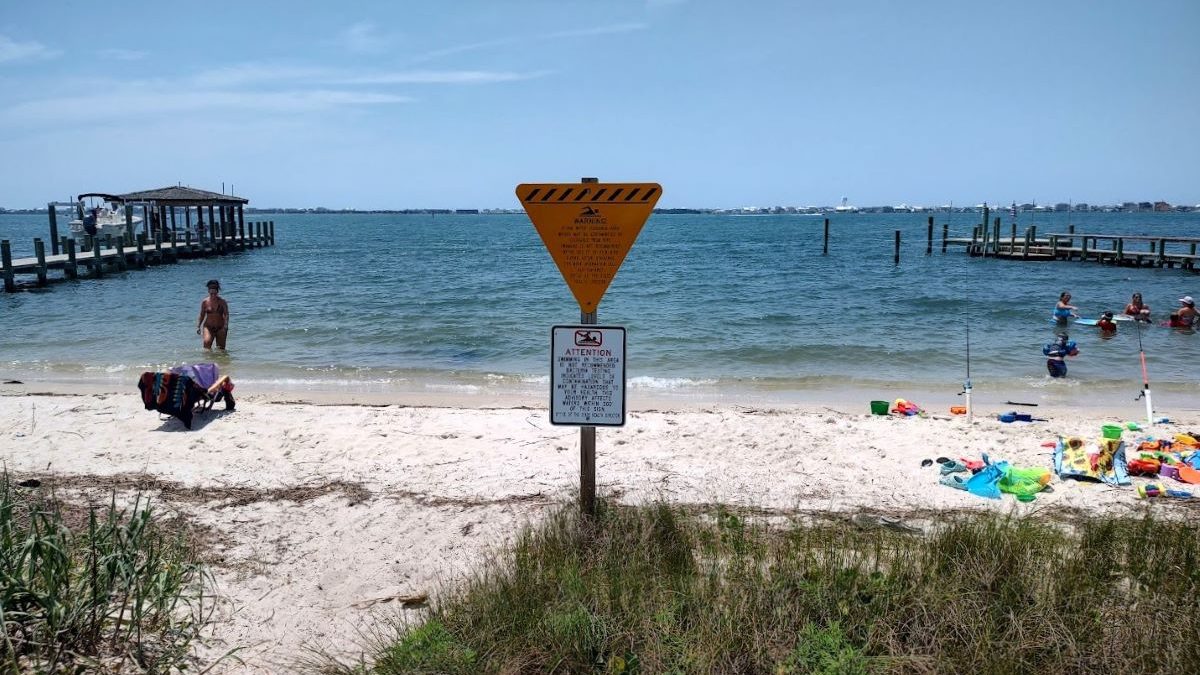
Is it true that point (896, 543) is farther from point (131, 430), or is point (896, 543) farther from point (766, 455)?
point (131, 430)

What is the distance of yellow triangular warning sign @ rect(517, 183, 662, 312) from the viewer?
14.6 ft

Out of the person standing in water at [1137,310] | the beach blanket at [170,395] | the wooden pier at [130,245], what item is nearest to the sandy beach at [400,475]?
the beach blanket at [170,395]

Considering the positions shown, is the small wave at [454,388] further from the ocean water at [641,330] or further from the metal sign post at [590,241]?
the metal sign post at [590,241]

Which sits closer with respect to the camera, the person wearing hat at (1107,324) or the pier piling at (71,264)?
the person wearing hat at (1107,324)

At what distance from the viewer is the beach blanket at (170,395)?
28.5ft

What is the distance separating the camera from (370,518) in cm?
605

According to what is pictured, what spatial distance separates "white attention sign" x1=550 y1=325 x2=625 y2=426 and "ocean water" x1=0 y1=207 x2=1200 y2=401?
837 centimetres

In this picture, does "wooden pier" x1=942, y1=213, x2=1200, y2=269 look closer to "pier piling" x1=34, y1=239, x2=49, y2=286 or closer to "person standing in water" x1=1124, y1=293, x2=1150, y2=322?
"person standing in water" x1=1124, y1=293, x2=1150, y2=322

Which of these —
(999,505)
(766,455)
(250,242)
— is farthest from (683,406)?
(250,242)

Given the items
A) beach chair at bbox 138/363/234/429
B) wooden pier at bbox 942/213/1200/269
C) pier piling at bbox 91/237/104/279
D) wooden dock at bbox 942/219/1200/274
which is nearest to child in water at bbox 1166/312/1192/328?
wooden pier at bbox 942/213/1200/269

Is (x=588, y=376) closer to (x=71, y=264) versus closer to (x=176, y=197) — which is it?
(x=71, y=264)

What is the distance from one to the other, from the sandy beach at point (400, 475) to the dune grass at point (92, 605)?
25 centimetres

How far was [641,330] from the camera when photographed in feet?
61.9

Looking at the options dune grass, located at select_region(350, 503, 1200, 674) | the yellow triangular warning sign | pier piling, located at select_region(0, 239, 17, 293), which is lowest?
dune grass, located at select_region(350, 503, 1200, 674)
